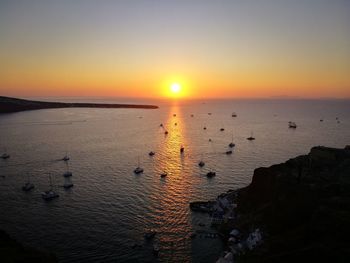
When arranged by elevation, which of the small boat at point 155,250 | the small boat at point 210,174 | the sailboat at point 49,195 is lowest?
the small boat at point 155,250

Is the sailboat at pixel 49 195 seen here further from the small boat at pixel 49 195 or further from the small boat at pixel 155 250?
the small boat at pixel 155 250

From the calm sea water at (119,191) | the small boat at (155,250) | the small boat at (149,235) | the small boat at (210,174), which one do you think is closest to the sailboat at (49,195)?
the calm sea water at (119,191)

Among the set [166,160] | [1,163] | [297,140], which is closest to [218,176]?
[166,160]

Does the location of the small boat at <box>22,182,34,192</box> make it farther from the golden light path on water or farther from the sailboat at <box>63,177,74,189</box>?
the golden light path on water

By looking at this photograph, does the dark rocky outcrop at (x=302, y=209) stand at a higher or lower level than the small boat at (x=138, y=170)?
higher

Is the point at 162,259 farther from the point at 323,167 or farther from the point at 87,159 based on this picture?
the point at 87,159

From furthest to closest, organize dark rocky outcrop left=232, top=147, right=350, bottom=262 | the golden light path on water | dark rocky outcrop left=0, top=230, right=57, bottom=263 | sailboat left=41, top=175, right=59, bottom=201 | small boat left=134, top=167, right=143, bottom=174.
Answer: small boat left=134, top=167, right=143, bottom=174
sailboat left=41, top=175, right=59, bottom=201
the golden light path on water
dark rocky outcrop left=232, top=147, right=350, bottom=262
dark rocky outcrop left=0, top=230, right=57, bottom=263

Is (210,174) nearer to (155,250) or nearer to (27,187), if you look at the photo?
(155,250)

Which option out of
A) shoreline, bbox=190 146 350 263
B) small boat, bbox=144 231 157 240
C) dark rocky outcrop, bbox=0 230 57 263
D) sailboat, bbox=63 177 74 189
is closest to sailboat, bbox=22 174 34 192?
sailboat, bbox=63 177 74 189
